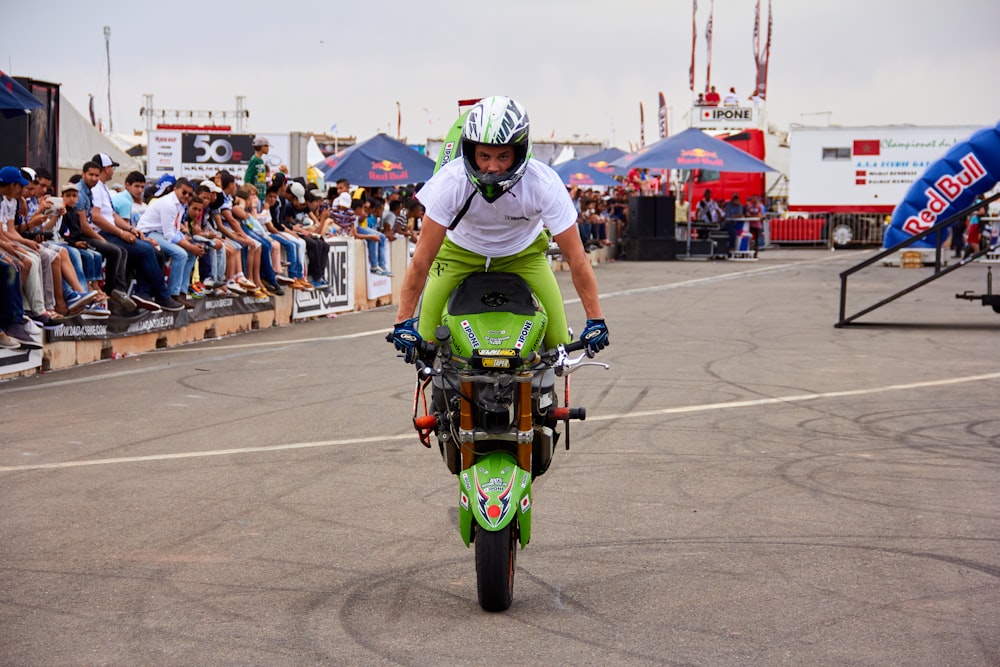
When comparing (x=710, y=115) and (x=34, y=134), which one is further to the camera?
(x=710, y=115)

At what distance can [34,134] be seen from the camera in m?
19.9

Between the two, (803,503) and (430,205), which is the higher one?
(430,205)

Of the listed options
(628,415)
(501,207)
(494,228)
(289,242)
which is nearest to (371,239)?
(289,242)

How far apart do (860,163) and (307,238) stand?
96.3 ft

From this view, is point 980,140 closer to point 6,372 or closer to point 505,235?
point 6,372

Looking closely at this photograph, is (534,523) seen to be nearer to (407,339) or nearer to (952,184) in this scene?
(407,339)

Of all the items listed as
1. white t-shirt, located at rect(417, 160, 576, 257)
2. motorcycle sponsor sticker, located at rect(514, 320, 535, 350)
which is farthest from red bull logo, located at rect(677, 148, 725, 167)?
motorcycle sponsor sticker, located at rect(514, 320, 535, 350)

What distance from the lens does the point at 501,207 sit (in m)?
5.73

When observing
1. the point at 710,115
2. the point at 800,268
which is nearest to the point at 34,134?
the point at 800,268

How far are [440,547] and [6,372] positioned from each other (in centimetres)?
761

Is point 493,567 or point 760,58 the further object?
point 760,58

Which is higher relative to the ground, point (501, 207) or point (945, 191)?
point (945, 191)

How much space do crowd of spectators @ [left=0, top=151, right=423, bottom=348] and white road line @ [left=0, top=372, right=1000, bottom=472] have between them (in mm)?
4595

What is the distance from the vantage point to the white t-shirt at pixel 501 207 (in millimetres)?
5664
